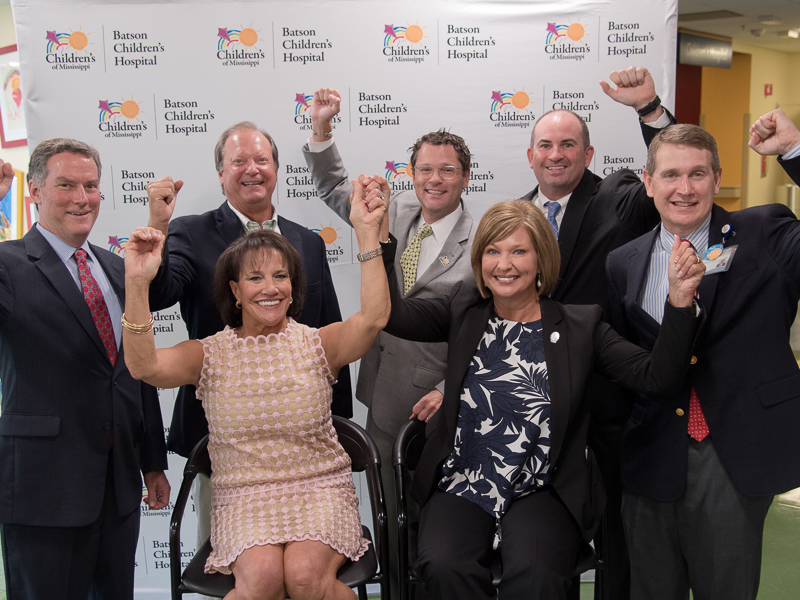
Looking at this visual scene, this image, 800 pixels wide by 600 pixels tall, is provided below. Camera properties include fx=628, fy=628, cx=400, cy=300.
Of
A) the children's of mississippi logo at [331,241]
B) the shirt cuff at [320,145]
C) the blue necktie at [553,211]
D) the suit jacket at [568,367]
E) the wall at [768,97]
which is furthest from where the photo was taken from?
the wall at [768,97]

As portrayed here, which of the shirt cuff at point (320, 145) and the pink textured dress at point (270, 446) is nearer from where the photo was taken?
the pink textured dress at point (270, 446)

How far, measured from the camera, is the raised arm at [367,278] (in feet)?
6.89

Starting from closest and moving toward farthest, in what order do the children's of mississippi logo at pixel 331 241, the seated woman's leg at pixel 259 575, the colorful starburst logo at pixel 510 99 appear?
the seated woman's leg at pixel 259 575 → the colorful starburst logo at pixel 510 99 → the children's of mississippi logo at pixel 331 241

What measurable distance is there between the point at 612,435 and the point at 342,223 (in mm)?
1782

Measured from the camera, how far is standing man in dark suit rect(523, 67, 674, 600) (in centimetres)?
260

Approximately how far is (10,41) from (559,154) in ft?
19.9

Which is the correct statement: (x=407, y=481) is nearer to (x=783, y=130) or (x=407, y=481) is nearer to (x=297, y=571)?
(x=297, y=571)

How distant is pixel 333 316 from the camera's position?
2.82 meters

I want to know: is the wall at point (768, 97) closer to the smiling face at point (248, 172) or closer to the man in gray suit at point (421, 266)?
the man in gray suit at point (421, 266)

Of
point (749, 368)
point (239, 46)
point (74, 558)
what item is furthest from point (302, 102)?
point (749, 368)

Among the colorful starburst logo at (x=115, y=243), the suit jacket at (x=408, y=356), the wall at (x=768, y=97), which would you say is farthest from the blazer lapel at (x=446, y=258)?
the wall at (x=768, y=97)

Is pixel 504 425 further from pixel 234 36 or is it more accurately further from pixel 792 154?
pixel 234 36

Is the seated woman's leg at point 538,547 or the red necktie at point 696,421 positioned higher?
the red necktie at point 696,421

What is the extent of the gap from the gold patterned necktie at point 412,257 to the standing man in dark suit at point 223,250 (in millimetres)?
349
